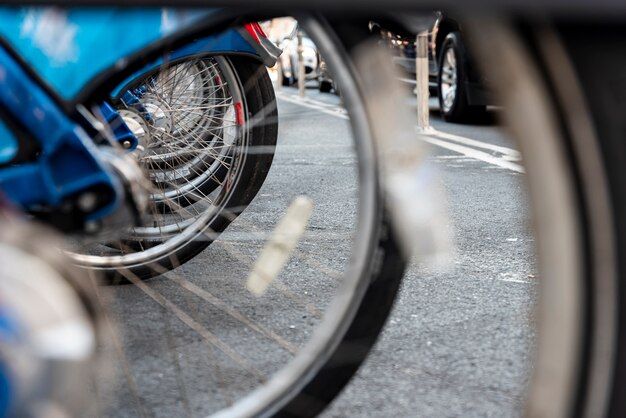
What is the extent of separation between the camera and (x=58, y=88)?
151 cm

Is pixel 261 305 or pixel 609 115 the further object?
pixel 261 305

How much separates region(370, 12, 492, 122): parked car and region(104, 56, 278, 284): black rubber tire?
4.51 meters

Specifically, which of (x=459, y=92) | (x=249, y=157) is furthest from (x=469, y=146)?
(x=249, y=157)

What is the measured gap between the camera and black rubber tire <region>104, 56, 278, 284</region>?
298 centimetres

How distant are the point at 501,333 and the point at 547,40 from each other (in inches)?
65.3

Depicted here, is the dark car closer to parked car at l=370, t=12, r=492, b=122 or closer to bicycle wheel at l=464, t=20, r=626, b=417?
parked car at l=370, t=12, r=492, b=122

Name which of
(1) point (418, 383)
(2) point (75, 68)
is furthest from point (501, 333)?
(2) point (75, 68)

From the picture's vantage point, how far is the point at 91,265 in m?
2.75

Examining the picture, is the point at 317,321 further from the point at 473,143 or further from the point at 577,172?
the point at 473,143

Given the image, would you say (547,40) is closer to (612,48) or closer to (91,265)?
(612,48)

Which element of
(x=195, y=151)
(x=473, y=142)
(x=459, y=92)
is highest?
(x=195, y=151)

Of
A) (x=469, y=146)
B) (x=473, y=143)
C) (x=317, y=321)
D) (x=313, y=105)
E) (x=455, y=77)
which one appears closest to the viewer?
(x=317, y=321)

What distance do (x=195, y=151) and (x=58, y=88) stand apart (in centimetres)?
178

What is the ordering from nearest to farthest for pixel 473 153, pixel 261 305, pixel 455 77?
1. pixel 261 305
2. pixel 473 153
3. pixel 455 77
